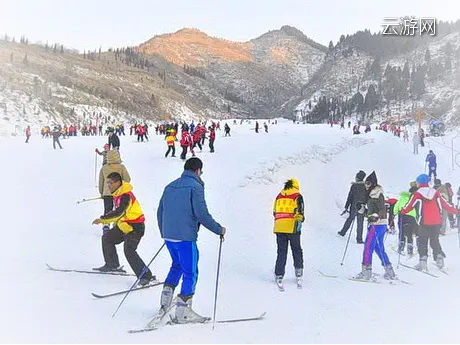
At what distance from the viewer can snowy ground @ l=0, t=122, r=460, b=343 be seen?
506cm

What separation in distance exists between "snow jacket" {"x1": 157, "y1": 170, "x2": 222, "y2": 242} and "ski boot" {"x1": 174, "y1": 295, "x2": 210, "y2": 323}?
661 millimetres

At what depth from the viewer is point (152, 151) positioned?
2117 centimetres

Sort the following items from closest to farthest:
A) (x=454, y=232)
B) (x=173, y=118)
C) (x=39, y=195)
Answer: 1. (x=39, y=195)
2. (x=454, y=232)
3. (x=173, y=118)

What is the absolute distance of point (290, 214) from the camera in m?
7.25

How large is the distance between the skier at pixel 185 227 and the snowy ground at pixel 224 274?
285mm

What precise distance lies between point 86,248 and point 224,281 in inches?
109

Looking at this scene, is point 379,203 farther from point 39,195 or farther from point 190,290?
point 39,195

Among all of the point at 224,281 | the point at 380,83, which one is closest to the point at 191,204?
the point at 224,281

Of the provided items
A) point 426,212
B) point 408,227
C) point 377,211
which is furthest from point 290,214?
point 408,227

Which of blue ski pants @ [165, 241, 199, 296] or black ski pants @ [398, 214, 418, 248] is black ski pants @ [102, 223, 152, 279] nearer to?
blue ski pants @ [165, 241, 199, 296]

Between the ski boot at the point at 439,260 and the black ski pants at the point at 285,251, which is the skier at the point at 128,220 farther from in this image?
the ski boot at the point at 439,260

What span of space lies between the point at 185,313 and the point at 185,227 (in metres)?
0.94

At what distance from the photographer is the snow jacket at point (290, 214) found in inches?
285

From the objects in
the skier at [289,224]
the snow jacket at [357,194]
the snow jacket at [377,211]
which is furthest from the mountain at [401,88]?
the skier at [289,224]
